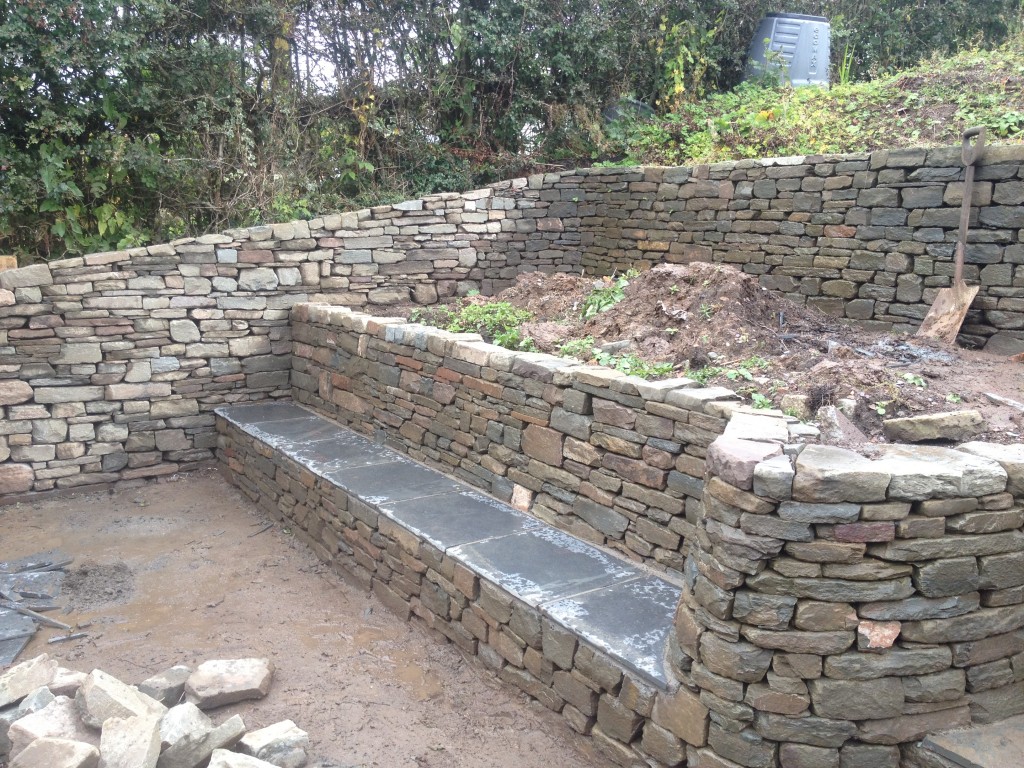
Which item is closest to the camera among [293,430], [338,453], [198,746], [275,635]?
[198,746]

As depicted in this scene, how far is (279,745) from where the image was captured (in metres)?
3.53

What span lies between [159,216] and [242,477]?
319 cm

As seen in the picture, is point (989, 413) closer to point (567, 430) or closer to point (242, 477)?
point (567, 430)

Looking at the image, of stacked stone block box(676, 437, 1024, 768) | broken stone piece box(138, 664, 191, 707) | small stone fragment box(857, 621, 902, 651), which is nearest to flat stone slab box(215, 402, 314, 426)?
broken stone piece box(138, 664, 191, 707)

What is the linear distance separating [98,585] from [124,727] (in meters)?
2.58

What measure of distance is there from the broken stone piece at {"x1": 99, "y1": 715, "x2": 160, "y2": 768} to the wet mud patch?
220cm

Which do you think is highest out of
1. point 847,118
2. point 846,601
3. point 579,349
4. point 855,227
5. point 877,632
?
point 847,118

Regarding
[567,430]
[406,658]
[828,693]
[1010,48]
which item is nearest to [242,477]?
[406,658]

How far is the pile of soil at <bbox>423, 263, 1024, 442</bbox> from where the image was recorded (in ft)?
13.3

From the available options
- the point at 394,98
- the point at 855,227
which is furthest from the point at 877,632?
the point at 394,98

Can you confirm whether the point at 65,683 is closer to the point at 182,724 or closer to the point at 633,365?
the point at 182,724

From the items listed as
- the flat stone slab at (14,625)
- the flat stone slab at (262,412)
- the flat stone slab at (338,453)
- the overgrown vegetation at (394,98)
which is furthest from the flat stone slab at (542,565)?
the overgrown vegetation at (394,98)

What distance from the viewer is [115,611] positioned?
5.18 meters

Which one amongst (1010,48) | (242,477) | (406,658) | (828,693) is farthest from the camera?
(1010,48)
